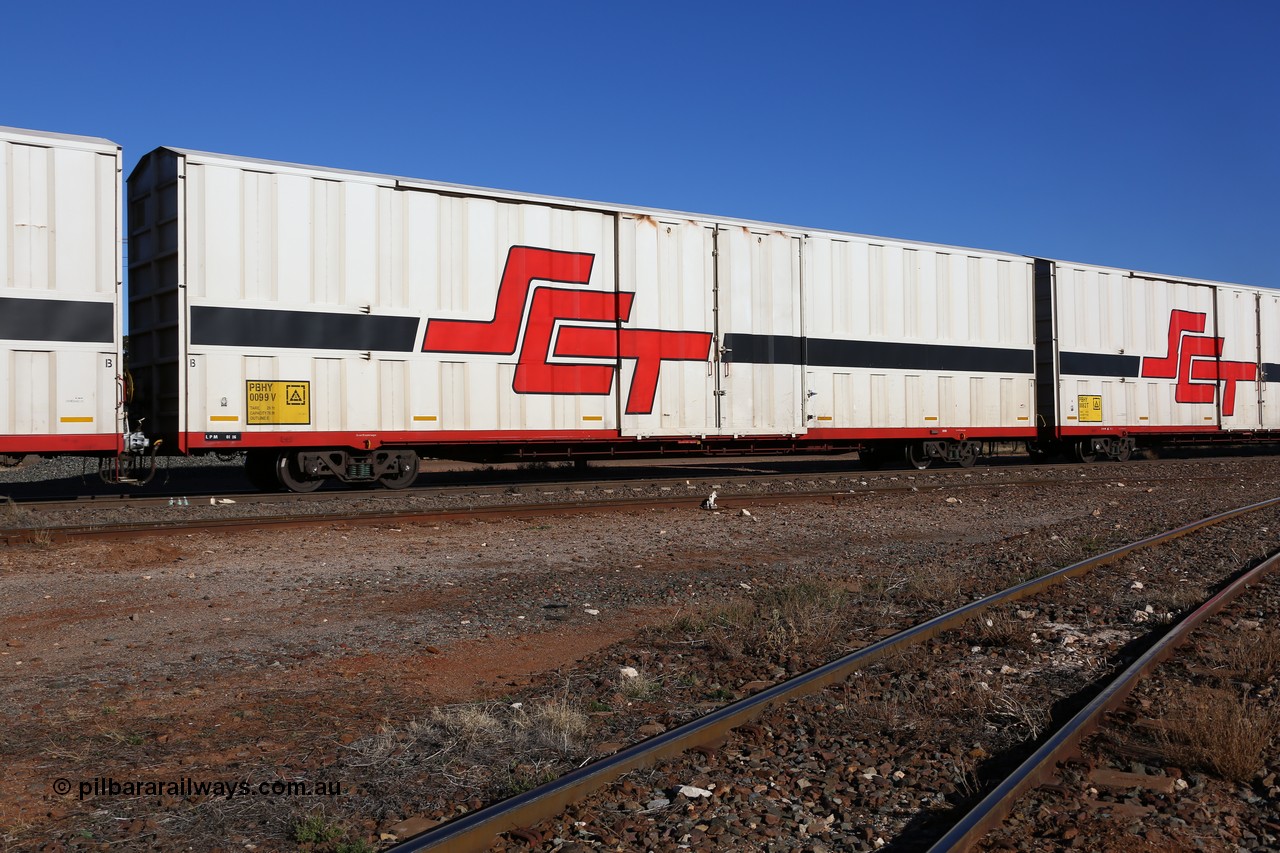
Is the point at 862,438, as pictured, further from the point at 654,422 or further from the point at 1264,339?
the point at 1264,339

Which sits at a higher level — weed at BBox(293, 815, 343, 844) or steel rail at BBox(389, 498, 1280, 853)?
steel rail at BBox(389, 498, 1280, 853)

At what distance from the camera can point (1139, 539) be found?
1041 cm

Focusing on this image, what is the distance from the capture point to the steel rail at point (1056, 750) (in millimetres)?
3035

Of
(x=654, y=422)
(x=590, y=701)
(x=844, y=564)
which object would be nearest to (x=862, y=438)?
(x=654, y=422)

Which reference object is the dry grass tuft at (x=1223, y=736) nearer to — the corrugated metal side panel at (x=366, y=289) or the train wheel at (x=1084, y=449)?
the corrugated metal side panel at (x=366, y=289)

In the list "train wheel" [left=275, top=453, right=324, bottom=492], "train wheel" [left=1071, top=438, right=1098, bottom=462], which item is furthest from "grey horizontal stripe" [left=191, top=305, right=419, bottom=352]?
"train wheel" [left=1071, top=438, right=1098, bottom=462]

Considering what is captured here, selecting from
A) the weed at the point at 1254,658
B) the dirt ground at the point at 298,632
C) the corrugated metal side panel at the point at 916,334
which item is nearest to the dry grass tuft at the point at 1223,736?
the weed at the point at 1254,658

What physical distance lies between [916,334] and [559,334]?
7515mm

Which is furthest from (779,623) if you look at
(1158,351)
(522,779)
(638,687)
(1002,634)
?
(1158,351)

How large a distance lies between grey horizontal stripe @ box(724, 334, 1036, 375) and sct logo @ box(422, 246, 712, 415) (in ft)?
4.91

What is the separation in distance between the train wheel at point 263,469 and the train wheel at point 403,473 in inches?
60.0

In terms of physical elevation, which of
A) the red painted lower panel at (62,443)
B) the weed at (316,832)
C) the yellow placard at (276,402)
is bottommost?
the weed at (316,832)

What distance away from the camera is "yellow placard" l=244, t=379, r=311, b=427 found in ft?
41.8

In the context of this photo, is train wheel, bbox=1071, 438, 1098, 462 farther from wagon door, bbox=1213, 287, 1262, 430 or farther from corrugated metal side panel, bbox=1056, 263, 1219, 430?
wagon door, bbox=1213, 287, 1262, 430
